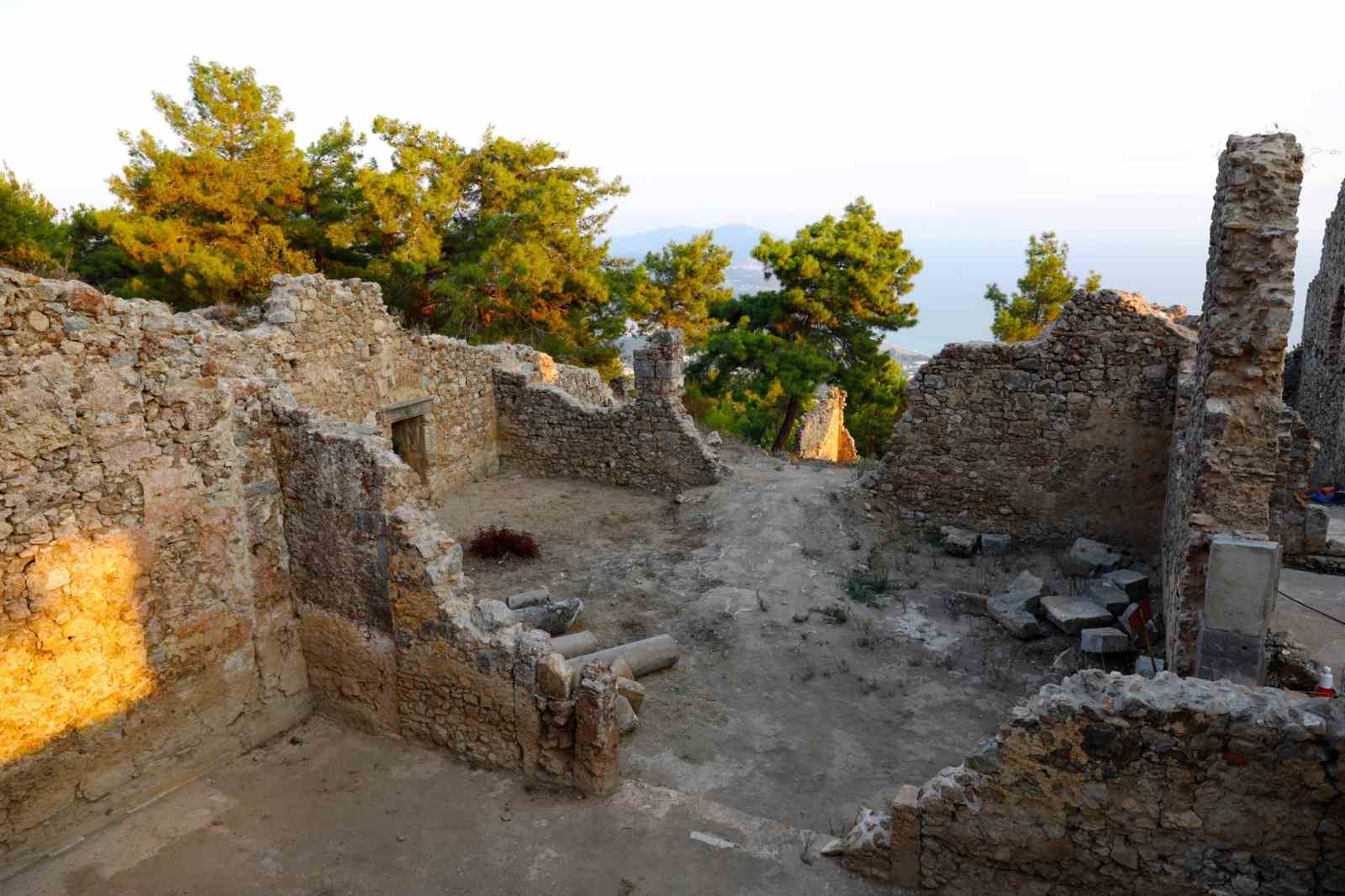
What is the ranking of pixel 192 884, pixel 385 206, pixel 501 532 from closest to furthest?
pixel 192 884
pixel 501 532
pixel 385 206

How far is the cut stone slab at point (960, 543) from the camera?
37.1ft

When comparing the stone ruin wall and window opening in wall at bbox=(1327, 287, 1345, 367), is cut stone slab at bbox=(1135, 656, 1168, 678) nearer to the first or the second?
the stone ruin wall

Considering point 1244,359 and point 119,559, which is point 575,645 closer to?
point 119,559

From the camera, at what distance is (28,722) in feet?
17.3

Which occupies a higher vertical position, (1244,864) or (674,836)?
(1244,864)

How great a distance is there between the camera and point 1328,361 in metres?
15.6

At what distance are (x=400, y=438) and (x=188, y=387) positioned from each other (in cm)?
714

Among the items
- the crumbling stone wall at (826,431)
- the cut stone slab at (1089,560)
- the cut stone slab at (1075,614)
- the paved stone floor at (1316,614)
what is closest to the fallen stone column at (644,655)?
the cut stone slab at (1075,614)

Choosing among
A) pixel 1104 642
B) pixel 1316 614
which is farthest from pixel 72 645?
pixel 1316 614

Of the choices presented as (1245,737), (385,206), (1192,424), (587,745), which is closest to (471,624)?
(587,745)

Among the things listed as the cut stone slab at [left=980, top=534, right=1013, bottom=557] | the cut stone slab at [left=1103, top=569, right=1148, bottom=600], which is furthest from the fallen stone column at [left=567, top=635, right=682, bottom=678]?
the cut stone slab at [left=980, top=534, right=1013, bottom=557]

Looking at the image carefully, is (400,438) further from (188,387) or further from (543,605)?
(188,387)

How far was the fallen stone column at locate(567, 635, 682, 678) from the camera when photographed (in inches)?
318

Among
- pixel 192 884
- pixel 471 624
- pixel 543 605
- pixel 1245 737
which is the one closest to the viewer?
pixel 1245 737
